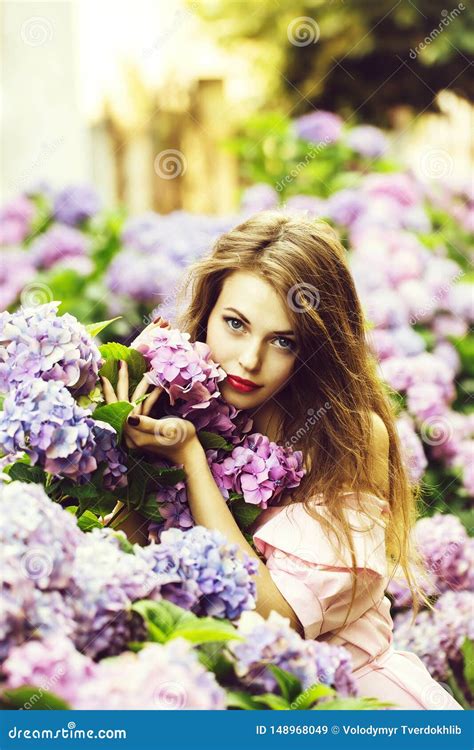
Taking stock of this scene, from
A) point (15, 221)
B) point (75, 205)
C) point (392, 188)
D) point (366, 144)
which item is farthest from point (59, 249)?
point (366, 144)

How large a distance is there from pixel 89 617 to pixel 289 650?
0.29 metres

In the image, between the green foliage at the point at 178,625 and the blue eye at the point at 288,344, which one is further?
the blue eye at the point at 288,344

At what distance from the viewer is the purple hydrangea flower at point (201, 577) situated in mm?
1600

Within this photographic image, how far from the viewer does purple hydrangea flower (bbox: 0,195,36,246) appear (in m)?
5.45

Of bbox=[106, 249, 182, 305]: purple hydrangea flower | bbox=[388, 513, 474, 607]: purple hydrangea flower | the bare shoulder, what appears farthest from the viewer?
bbox=[106, 249, 182, 305]: purple hydrangea flower

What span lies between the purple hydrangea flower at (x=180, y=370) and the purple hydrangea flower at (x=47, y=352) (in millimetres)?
127

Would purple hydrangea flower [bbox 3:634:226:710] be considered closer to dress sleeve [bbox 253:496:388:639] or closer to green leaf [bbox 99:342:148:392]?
dress sleeve [bbox 253:496:388:639]

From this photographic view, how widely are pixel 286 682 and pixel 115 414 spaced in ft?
1.90

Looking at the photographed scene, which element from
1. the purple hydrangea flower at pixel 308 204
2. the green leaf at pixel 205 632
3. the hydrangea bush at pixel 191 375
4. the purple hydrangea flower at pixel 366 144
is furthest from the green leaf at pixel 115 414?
the purple hydrangea flower at pixel 366 144

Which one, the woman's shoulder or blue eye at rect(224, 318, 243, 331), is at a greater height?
blue eye at rect(224, 318, 243, 331)

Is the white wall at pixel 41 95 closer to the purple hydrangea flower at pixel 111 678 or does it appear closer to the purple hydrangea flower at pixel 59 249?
the purple hydrangea flower at pixel 59 249

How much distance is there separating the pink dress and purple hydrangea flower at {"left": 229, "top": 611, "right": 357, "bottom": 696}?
1.23 ft

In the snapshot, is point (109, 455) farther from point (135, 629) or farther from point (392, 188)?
point (392, 188)

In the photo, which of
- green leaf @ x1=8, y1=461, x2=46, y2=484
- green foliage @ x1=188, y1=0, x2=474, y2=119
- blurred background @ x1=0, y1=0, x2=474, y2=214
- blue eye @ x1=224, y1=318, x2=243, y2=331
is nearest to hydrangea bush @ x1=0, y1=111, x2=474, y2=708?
green leaf @ x1=8, y1=461, x2=46, y2=484
